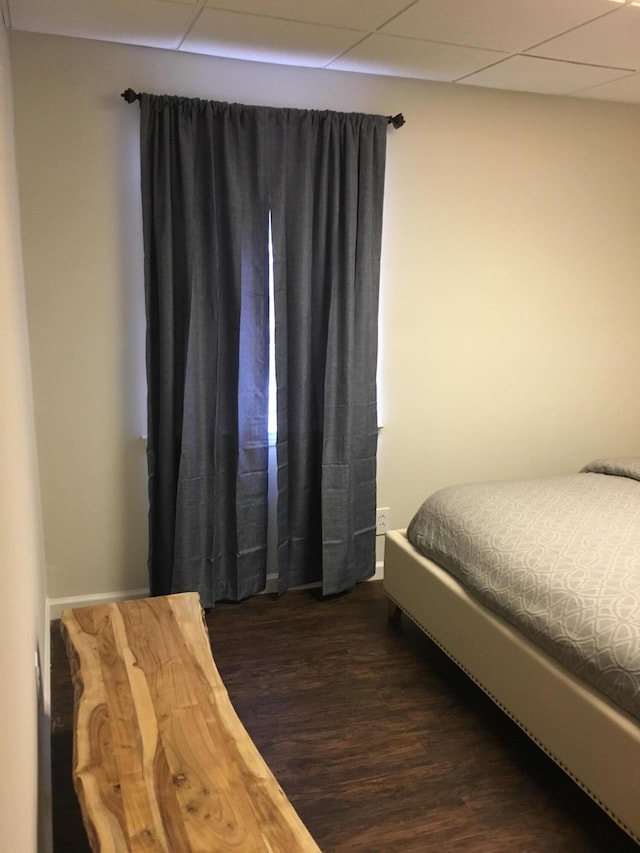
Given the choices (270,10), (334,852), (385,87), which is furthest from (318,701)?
(385,87)

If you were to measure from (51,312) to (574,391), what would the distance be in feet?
8.64

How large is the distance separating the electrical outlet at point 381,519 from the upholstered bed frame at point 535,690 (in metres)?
0.57

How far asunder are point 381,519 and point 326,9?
2.24 m

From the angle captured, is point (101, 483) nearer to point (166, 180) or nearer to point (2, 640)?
point (166, 180)

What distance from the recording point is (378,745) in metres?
2.36

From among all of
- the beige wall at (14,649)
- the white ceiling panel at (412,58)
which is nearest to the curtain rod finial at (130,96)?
the beige wall at (14,649)

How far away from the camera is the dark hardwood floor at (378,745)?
2002 millimetres

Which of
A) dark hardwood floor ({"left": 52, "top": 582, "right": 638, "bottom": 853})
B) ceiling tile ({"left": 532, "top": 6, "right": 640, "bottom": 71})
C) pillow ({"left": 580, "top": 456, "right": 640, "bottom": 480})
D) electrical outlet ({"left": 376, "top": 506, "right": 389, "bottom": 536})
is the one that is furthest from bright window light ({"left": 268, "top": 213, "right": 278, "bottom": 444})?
pillow ({"left": 580, "top": 456, "right": 640, "bottom": 480})

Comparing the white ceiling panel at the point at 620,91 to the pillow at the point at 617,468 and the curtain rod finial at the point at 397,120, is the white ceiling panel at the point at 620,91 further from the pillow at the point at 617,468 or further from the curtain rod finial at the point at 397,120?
the pillow at the point at 617,468

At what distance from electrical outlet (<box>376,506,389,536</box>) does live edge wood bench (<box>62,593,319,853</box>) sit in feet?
5.11

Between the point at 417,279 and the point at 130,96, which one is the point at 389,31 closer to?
the point at 130,96

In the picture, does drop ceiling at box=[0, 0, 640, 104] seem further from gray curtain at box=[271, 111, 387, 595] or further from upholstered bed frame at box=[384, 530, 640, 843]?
upholstered bed frame at box=[384, 530, 640, 843]

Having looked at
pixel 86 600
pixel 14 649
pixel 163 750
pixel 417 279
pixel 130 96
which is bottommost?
pixel 86 600

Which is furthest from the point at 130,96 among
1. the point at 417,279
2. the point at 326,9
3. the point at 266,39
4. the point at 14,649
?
the point at 14,649
